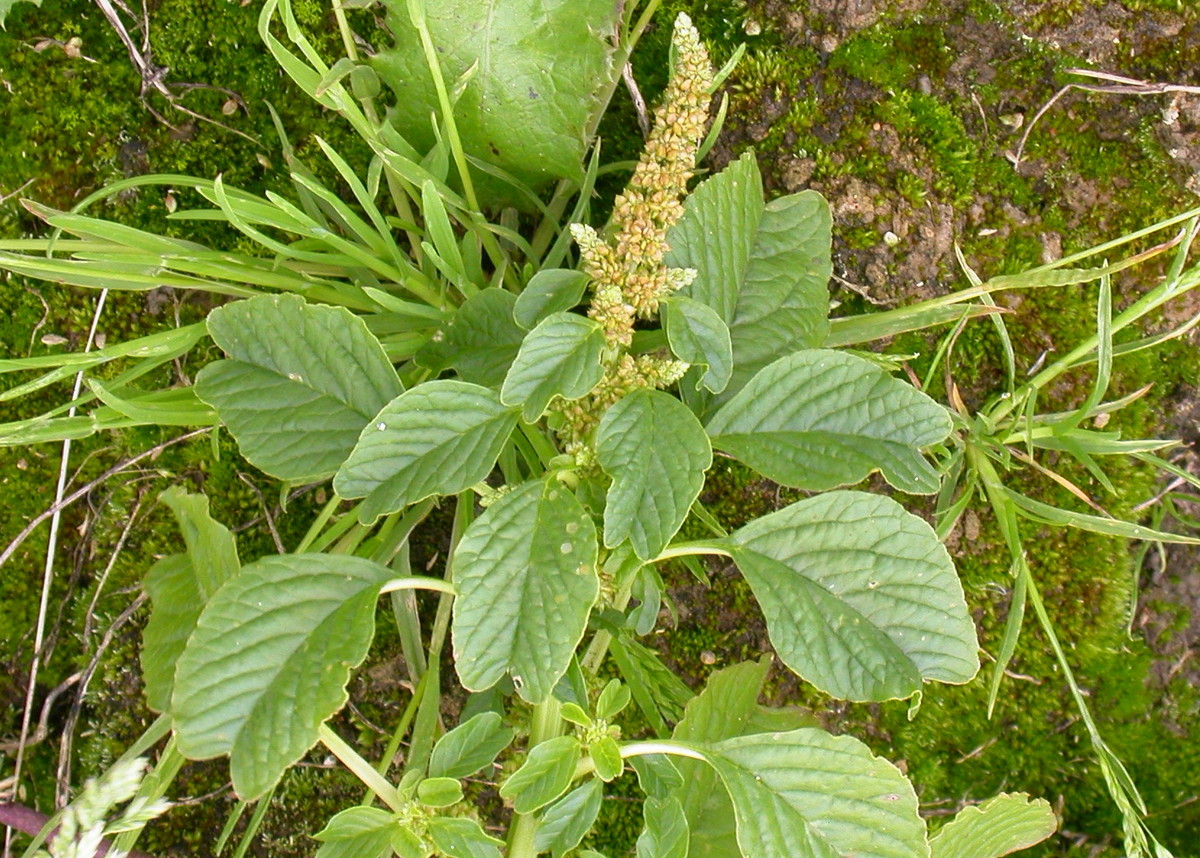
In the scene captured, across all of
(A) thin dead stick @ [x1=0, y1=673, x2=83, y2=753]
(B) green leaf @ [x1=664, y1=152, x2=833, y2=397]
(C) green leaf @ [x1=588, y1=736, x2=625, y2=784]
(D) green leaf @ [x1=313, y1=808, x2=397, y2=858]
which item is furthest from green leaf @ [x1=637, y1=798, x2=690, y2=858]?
(A) thin dead stick @ [x1=0, y1=673, x2=83, y2=753]

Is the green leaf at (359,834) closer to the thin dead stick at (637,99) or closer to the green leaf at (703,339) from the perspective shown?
the green leaf at (703,339)

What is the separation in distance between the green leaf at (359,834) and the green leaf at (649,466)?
1.41ft

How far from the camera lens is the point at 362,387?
1.24 meters

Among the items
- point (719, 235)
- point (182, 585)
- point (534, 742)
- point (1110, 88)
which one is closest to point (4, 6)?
point (182, 585)

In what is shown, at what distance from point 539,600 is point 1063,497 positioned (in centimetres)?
106

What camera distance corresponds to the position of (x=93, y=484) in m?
1.65

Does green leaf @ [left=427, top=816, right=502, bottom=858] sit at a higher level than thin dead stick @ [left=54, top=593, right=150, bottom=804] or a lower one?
higher

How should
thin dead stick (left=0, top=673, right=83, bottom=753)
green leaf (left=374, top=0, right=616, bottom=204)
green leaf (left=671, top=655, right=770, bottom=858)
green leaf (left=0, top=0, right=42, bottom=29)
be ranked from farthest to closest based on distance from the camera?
1. thin dead stick (left=0, top=673, right=83, bottom=753)
2. green leaf (left=0, top=0, right=42, bottom=29)
3. green leaf (left=374, top=0, right=616, bottom=204)
4. green leaf (left=671, top=655, right=770, bottom=858)

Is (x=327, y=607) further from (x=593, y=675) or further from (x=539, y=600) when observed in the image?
(x=593, y=675)

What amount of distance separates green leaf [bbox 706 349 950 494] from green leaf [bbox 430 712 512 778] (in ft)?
1.54

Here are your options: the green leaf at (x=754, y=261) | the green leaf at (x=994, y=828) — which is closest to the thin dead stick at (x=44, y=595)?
the green leaf at (x=754, y=261)

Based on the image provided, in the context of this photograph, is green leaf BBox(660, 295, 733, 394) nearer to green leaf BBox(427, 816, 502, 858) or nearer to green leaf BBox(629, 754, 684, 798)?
green leaf BBox(629, 754, 684, 798)

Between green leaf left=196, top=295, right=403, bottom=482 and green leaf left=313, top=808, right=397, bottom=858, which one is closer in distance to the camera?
green leaf left=313, top=808, right=397, bottom=858

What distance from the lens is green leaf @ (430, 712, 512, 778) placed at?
114cm
